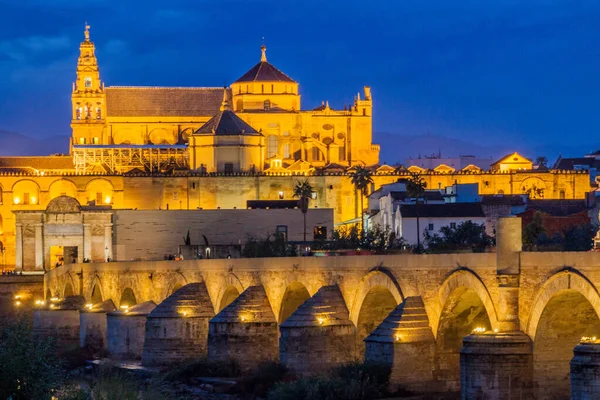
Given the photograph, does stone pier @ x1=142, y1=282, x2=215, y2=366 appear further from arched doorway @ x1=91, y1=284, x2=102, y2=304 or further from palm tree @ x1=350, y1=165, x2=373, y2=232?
palm tree @ x1=350, y1=165, x2=373, y2=232

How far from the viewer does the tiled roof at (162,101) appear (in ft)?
417

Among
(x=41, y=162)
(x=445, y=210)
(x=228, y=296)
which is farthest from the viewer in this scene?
(x=41, y=162)

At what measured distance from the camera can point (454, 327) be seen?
37.5m

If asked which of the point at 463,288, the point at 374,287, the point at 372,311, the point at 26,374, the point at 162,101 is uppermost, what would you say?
the point at 162,101

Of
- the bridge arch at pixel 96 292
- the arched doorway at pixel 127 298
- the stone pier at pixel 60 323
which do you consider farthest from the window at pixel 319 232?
the arched doorway at pixel 127 298

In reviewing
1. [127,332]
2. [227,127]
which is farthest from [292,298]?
[227,127]

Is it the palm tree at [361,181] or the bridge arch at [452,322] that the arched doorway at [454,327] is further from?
the palm tree at [361,181]

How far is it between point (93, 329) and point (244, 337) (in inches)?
594

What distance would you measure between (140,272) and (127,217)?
27616mm

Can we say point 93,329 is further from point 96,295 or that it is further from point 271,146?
point 271,146

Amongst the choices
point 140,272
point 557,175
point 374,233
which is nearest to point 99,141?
point 557,175

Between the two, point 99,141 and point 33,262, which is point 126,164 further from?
point 33,262

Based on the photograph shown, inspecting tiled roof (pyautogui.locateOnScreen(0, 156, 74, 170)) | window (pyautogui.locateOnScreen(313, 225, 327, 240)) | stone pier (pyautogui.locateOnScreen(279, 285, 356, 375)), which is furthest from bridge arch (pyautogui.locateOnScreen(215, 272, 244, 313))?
tiled roof (pyautogui.locateOnScreen(0, 156, 74, 170))

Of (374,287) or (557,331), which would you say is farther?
(374,287)
